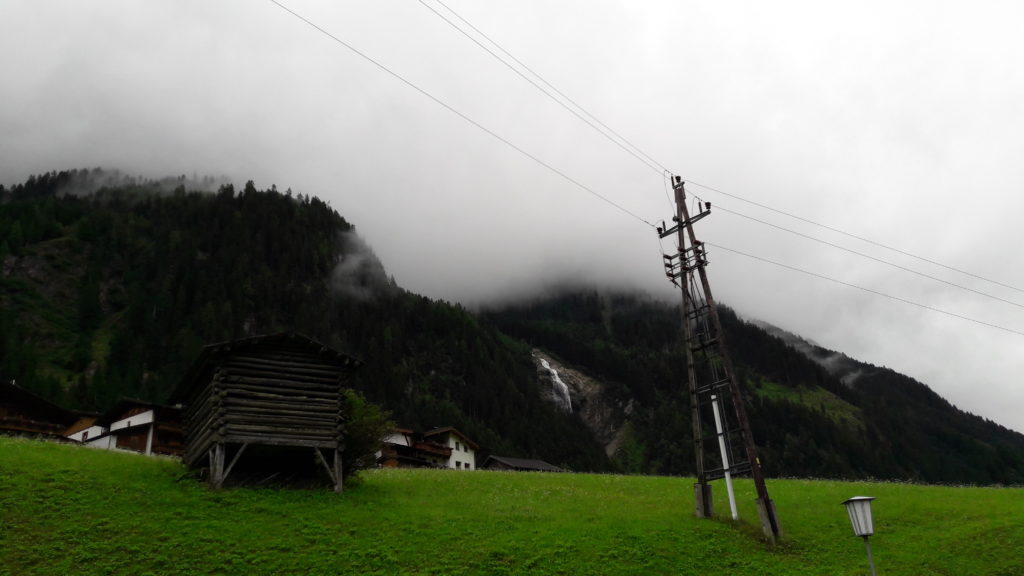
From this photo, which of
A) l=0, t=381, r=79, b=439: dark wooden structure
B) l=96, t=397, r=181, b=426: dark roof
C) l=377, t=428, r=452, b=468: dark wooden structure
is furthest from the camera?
l=377, t=428, r=452, b=468: dark wooden structure

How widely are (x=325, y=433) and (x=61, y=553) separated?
14465mm

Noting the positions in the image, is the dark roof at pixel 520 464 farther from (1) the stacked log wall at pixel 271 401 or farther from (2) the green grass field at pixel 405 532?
(1) the stacked log wall at pixel 271 401

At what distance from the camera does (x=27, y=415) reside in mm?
58500

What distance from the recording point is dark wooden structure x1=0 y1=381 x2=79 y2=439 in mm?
55188

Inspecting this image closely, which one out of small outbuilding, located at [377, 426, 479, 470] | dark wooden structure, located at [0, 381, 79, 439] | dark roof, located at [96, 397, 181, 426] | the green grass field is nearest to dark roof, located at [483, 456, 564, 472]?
small outbuilding, located at [377, 426, 479, 470]

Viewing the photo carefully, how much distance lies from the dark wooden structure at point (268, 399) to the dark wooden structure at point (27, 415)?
2564 cm

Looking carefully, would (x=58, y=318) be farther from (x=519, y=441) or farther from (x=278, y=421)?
(x=278, y=421)

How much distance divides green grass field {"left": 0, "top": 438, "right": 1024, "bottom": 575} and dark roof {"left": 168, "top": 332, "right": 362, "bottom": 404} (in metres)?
4.97

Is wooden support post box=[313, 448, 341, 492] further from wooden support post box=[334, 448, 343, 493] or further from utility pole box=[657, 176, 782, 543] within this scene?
utility pole box=[657, 176, 782, 543]

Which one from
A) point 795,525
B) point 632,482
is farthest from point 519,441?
point 795,525

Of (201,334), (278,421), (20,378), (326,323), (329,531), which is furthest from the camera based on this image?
(326,323)

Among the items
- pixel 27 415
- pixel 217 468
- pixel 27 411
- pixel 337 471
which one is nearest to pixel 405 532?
pixel 337 471

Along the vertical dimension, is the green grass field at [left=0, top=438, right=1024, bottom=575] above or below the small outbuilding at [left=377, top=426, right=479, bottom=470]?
below

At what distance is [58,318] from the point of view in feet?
545
